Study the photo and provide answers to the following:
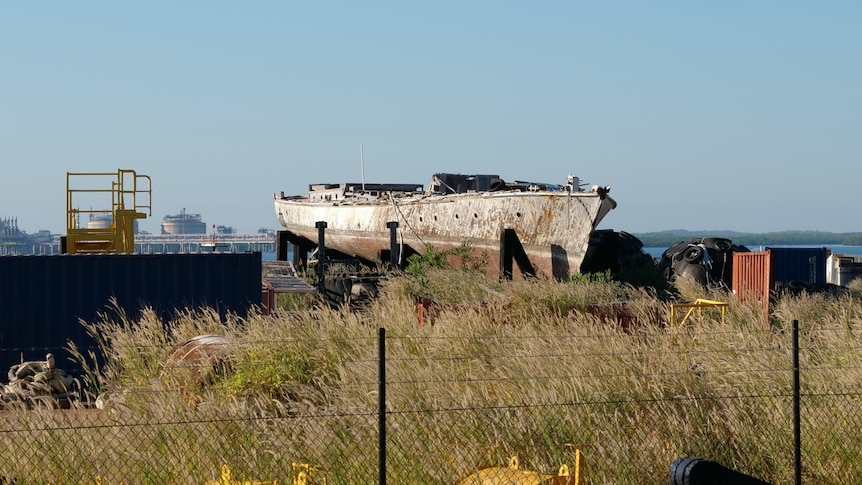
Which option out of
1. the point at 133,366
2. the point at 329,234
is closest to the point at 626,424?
the point at 133,366

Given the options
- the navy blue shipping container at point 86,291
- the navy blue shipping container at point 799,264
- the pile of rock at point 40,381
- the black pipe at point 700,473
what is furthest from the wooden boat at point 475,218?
the black pipe at point 700,473

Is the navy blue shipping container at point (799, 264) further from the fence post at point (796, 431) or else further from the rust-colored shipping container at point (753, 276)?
the fence post at point (796, 431)

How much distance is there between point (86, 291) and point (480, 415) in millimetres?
11481

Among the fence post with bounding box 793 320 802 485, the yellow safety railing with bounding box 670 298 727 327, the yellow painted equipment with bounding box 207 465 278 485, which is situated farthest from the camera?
the yellow safety railing with bounding box 670 298 727 327

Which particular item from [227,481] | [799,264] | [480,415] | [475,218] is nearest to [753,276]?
[475,218]

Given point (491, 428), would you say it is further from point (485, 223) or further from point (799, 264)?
point (799, 264)

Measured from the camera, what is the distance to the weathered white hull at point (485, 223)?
90.2 feet

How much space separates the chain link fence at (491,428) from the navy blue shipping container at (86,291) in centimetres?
815

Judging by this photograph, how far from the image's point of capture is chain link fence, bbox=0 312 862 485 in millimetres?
9023

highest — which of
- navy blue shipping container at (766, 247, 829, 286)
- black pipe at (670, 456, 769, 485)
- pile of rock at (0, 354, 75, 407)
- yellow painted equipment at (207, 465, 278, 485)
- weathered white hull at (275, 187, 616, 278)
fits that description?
weathered white hull at (275, 187, 616, 278)

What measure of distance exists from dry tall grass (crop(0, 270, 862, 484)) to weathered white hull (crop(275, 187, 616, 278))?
588 inches

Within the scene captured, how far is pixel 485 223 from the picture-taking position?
99.2 feet

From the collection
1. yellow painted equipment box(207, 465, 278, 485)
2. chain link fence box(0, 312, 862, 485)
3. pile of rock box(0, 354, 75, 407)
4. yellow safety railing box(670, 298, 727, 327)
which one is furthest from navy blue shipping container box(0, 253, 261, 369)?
yellow painted equipment box(207, 465, 278, 485)

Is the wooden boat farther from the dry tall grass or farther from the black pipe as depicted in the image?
the black pipe
